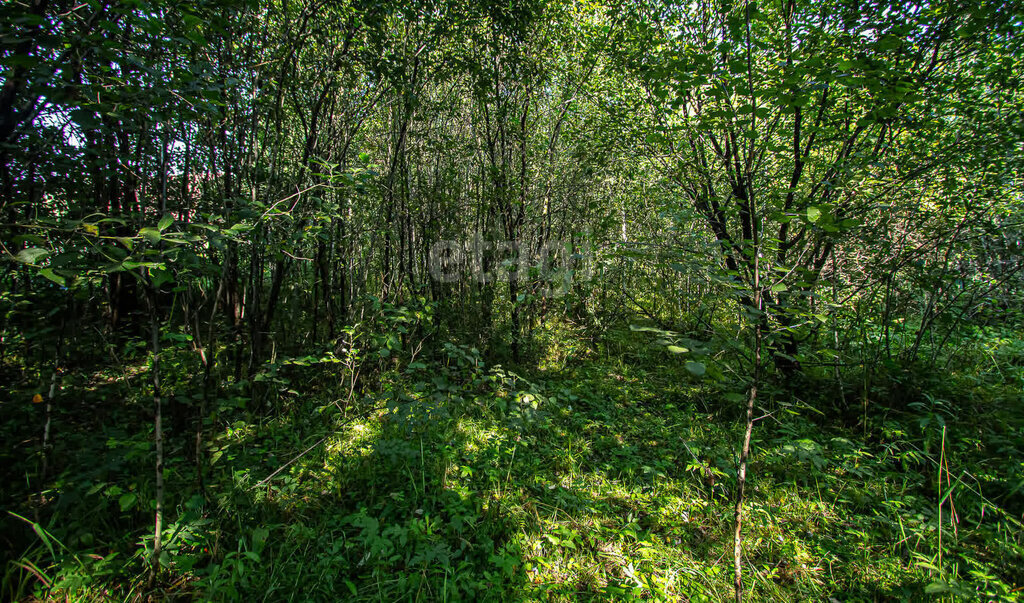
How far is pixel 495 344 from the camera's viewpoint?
5031 millimetres

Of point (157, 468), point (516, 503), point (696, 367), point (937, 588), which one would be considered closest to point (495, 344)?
point (516, 503)

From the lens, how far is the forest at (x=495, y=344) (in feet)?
5.18

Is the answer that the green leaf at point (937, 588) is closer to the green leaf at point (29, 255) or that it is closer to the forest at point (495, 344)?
the forest at point (495, 344)

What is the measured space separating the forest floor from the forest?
0.07ft

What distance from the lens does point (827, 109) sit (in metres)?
3.31

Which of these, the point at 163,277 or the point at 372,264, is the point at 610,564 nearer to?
the point at 163,277

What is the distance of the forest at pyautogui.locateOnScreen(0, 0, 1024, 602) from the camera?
1.58 meters

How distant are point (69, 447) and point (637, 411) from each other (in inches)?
178

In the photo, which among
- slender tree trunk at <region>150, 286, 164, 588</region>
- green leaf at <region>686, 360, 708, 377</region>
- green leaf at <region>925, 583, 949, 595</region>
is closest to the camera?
green leaf at <region>686, 360, 708, 377</region>

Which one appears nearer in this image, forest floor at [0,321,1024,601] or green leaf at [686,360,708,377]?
green leaf at [686,360,708,377]

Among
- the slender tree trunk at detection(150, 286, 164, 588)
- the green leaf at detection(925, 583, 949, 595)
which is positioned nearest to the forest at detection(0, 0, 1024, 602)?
the slender tree trunk at detection(150, 286, 164, 588)

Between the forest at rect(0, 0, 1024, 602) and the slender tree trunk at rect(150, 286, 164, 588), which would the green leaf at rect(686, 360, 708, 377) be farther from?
the slender tree trunk at rect(150, 286, 164, 588)

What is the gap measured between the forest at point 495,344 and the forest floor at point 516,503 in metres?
0.02

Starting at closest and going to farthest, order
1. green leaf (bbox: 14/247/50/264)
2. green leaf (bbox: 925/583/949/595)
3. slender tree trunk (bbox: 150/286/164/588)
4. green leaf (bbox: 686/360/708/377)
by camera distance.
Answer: green leaf (bbox: 14/247/50/264) → green leaf (bbox: 686/360/708/377) → green leaf (bbox: 925/583/949/595) → slender tree trunk (bbox: 150/286/164/588)
